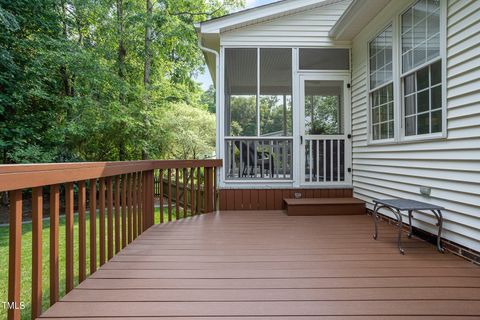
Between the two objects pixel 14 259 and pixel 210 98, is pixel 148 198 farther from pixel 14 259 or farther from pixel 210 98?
pixel 210 98

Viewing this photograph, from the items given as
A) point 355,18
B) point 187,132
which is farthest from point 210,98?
point 355,18

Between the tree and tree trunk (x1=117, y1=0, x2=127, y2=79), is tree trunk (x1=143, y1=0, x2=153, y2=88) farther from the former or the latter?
the tree

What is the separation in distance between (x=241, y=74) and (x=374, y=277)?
5.40m

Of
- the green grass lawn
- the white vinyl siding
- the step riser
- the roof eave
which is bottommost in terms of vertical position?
the green grass lawn

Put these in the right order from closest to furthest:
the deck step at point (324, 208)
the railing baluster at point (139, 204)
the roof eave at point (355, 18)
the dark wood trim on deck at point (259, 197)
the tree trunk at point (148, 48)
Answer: the railing baluster at point (139, 204)
the roof eave at point (355, 18)
the deck step at point (324, 208)
the dark wood trim on deck at point (259, 197)
the tree trunk at point (148, 48)

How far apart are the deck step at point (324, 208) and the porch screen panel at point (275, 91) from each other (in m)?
1.49

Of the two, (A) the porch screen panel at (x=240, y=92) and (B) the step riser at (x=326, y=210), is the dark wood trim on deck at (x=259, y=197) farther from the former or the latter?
(A) the porch screen panel at (x=240, y=92)

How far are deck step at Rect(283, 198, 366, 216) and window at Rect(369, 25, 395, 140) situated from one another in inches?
41.9

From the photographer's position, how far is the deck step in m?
4.30

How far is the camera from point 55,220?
174 cm

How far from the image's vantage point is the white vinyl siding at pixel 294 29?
4883 mm

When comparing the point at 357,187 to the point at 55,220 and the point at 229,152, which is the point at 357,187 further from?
the point at 55,220

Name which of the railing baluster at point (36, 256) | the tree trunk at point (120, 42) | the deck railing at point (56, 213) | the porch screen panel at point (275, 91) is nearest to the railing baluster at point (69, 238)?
Result: the deck railing at point (56, 213)

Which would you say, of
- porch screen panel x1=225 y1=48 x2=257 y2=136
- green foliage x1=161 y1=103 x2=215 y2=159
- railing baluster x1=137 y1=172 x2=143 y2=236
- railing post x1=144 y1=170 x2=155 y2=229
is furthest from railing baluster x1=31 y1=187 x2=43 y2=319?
green foliage x1=161 y1=103 x2=215 y2=159
